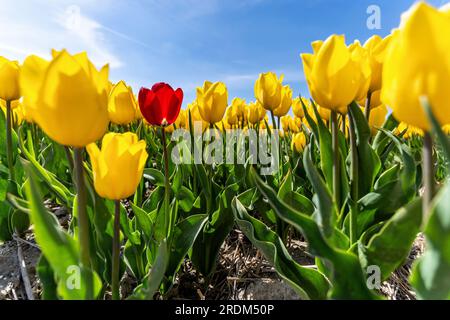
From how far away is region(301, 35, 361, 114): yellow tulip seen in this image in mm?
1007

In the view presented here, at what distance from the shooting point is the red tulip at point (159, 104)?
1.56 m

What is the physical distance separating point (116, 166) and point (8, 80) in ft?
5.30

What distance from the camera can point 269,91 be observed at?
2.55m

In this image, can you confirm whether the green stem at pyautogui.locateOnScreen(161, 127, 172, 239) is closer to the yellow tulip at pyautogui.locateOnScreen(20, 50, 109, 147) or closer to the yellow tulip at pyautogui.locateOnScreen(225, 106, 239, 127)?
the yellow tulip at pyautogui.locateOnScreen(20, 50, 109, 147)

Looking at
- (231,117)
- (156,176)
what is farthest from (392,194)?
(231,117)

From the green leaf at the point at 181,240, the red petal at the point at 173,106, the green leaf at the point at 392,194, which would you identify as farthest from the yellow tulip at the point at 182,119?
the green leaf at the point at 392,194

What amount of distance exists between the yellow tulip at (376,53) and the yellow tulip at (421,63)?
646 millimetres

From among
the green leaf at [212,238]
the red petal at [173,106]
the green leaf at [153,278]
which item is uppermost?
the red petal at [173,106]

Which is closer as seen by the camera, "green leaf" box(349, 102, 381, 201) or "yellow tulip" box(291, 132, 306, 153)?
"green leaf" box(349, 102, 381, 201)

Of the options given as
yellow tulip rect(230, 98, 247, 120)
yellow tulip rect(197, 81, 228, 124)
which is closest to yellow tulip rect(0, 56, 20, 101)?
yellow tulip rect(197, 81, 228, 124)

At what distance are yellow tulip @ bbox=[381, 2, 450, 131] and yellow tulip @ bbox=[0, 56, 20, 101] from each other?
2.15 meters

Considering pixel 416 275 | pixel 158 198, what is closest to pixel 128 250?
pixel 158 198

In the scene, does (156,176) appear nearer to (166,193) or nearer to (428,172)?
(166,193)

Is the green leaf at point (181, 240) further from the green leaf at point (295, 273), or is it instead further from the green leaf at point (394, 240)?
the green leaf at point (394, 240)
